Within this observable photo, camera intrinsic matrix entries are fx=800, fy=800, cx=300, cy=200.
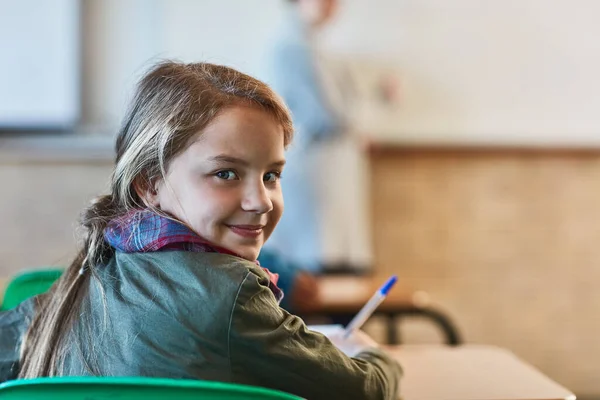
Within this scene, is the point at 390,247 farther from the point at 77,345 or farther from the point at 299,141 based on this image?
the point at 77,345

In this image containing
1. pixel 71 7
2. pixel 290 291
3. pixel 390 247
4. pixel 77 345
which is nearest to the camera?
pixel 77 345

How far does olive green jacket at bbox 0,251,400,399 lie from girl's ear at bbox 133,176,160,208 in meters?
0.09

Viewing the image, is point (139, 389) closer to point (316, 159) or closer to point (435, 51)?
point (316, 159)

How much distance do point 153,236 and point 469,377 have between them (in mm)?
570

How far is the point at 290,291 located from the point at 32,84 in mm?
1764

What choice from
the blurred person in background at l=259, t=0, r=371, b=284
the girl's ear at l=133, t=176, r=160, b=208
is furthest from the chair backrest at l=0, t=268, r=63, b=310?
the blurred person in background at l=259, t=0, r=371, b=284

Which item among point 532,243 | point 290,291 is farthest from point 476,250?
point 290,291

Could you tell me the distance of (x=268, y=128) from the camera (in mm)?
999

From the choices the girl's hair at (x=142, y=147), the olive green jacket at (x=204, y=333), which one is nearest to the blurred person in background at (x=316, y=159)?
the girl's hair at (x=142, y=147)

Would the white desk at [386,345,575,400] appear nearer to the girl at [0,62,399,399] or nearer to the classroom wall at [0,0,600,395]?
the girl at [0,62,399,399]

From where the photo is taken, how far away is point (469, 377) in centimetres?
125

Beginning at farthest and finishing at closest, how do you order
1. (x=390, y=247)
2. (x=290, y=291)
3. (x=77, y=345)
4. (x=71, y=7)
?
(x=390, y=247)
(x=71, y=7)
(x=290, y=291)
(x=77, y=345)

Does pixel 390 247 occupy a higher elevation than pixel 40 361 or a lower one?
lower

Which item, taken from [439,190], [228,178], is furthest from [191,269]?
[439,190]
